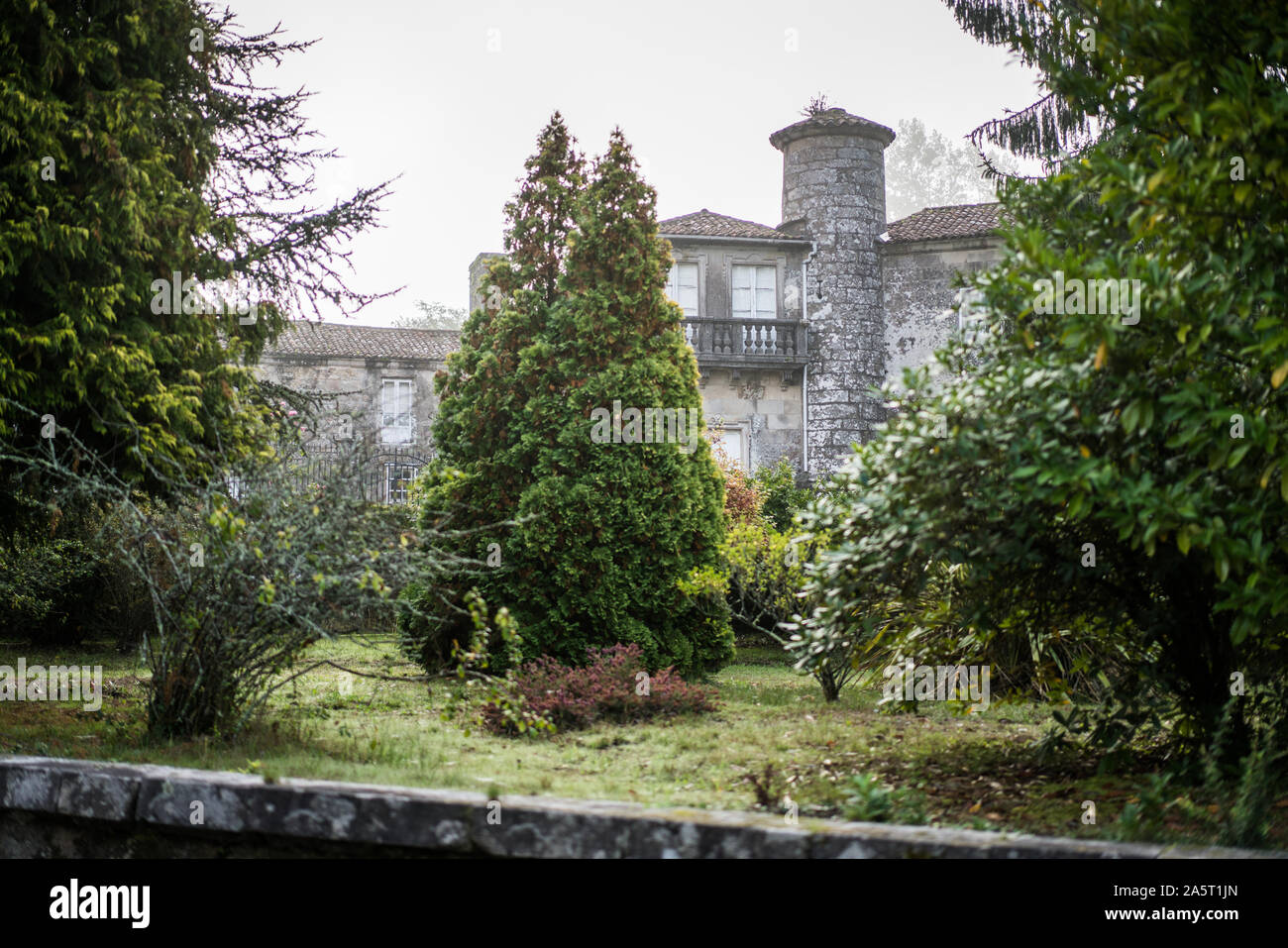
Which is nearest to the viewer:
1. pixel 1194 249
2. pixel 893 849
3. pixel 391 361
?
pixel 893 849

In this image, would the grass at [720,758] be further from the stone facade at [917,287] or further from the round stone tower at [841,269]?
the stone facade at [917,287]

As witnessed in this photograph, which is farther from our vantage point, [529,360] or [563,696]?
[529,360]

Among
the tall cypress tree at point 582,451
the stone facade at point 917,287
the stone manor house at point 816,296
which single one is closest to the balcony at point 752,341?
the stone manor house at point 816,296

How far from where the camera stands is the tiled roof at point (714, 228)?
2258cm

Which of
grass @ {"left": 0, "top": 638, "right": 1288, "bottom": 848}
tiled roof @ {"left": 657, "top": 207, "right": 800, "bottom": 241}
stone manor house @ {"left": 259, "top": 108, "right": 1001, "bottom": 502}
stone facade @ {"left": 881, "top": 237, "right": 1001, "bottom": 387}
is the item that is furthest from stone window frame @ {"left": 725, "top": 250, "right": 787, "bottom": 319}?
grass @ {"left": 0, "top": 638, "right": 1288, "bottom": 848}

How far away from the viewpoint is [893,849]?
3.42m

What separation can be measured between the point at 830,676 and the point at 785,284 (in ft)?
49.0

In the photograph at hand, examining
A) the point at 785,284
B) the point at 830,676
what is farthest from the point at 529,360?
the point at 785,284

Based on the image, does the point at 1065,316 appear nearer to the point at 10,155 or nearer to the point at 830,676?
the point at 830,676

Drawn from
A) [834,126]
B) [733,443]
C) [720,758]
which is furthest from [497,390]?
[834,126]

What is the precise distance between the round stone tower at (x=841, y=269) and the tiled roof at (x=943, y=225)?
596 millimetres

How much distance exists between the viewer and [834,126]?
2189cm

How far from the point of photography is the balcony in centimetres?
2203

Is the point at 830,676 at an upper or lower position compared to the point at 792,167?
lower
